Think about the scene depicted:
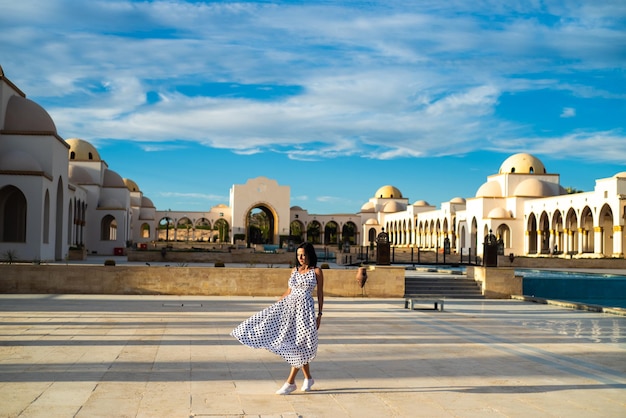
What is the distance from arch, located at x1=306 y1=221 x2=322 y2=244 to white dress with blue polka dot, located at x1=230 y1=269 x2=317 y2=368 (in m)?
74.3

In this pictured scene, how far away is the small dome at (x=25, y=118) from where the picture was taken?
25.9 metres

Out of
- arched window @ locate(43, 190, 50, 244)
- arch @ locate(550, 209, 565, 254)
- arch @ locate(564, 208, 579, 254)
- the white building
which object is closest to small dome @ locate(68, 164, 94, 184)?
the white building

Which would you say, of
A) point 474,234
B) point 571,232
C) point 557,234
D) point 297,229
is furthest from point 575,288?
point 297,229

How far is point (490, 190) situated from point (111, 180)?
28.0 meters

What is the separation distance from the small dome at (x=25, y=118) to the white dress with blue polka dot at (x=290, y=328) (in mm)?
22530

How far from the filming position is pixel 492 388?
6316mm

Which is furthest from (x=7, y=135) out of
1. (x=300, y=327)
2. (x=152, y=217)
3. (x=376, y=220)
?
(x=376, y=220)

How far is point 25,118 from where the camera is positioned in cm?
2616

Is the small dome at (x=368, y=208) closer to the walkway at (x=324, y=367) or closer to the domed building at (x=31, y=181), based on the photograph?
the domed building at (x=31, y=181)

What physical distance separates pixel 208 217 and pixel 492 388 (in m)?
73.0

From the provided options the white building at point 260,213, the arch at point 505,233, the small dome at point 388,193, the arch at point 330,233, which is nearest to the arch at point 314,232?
the white building at point 260,213

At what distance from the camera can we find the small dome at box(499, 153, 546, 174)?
51219 mm

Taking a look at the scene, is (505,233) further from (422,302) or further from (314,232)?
(422,302)

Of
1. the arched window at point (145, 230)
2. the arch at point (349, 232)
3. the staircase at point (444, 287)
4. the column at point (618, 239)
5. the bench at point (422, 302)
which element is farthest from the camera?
the arch at point (349, 232)
